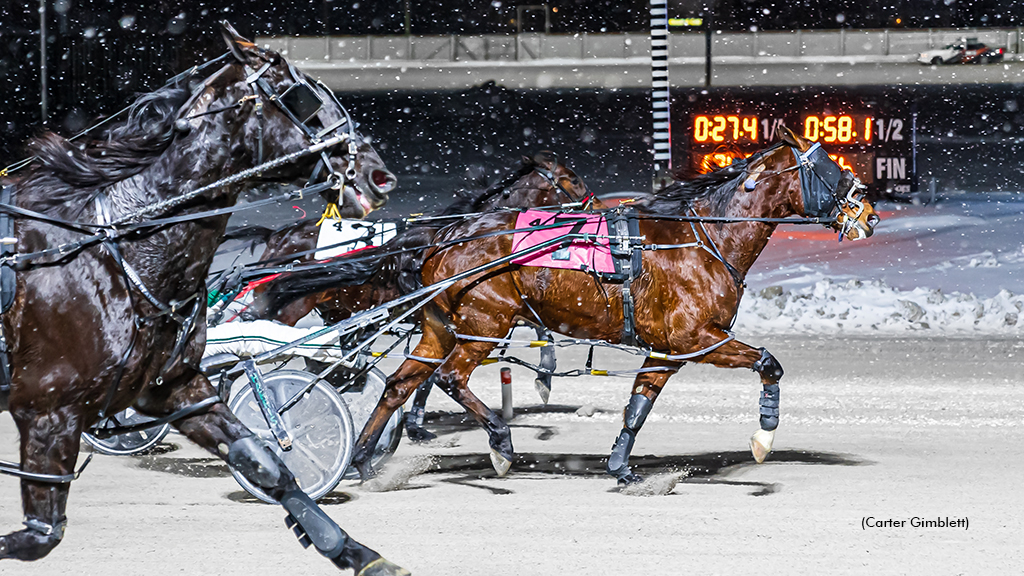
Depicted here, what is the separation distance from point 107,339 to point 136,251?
30 cm

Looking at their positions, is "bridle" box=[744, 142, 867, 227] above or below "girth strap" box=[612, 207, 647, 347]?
above

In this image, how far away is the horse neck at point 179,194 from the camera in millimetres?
3582

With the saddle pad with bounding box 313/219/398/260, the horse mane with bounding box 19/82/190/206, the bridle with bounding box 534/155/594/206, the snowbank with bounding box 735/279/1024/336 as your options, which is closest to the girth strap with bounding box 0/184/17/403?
the horse mane with bounding box 19/82/190/206

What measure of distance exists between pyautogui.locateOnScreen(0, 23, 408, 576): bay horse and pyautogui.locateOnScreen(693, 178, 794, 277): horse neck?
2.89m

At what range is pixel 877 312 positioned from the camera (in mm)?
12062

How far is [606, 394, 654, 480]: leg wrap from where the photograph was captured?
5.74 meters

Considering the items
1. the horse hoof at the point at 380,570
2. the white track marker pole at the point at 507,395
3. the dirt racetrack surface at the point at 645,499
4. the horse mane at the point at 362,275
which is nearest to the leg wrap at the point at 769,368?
the dirt racetrack surface at the point at 645,499

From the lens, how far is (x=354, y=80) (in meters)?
25.8

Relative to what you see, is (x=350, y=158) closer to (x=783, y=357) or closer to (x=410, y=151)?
(x=783, y=357)

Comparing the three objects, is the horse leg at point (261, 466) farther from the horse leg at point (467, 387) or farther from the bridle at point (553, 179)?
the bridle at point (553, 179)

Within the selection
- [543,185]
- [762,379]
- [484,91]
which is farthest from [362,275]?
[484,91]

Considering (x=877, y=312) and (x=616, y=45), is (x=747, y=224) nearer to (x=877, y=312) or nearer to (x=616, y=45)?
(x=877, y=312)

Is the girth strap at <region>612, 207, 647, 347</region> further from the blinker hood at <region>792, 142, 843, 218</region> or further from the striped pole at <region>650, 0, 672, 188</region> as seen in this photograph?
the striped pole at <region>650, 0, 672, 188</region>

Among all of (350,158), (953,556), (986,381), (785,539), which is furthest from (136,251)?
(986,381)
